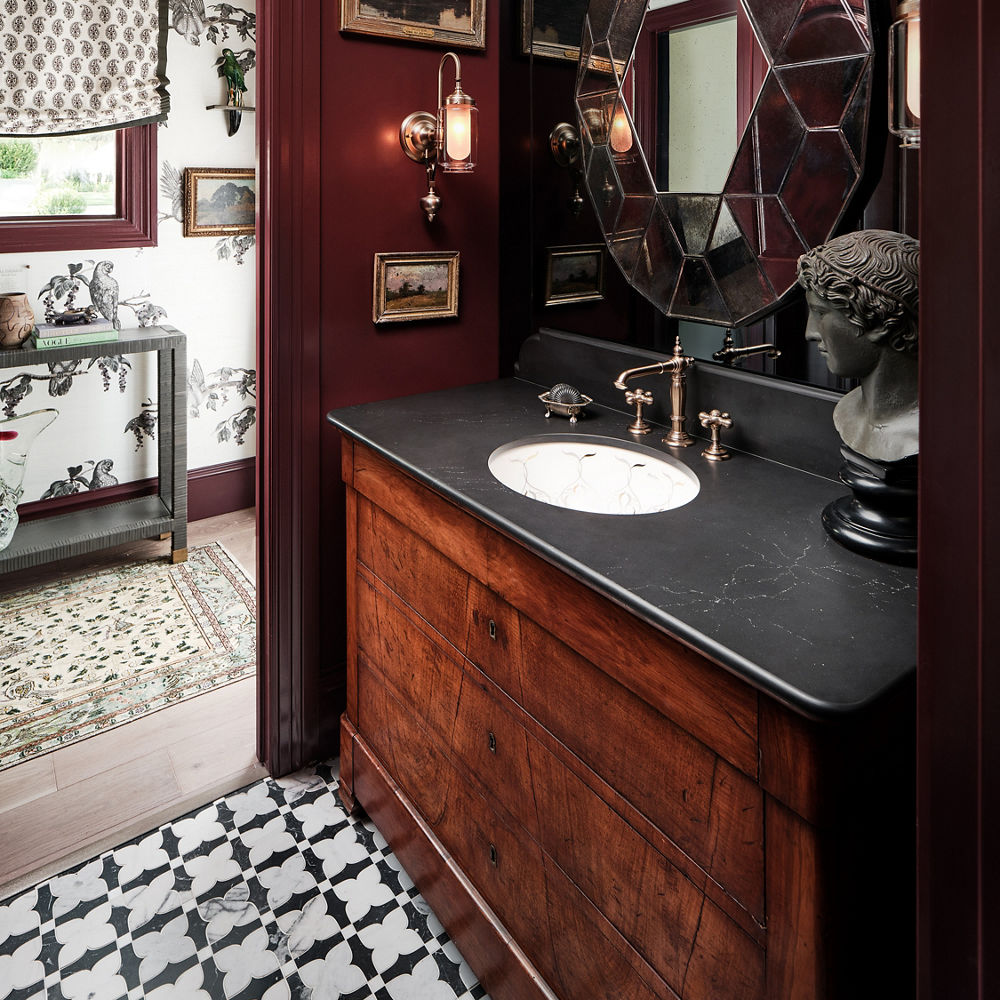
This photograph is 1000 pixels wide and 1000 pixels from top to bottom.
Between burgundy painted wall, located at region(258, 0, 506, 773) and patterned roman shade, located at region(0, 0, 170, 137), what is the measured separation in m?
1.57

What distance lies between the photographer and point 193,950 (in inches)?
61.6

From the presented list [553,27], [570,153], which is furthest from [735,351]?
[553,27]

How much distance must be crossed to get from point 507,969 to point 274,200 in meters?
1.61

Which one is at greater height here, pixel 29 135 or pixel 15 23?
pixel 15 23

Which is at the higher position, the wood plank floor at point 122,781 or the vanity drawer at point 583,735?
the vanity drawer at point 583,735

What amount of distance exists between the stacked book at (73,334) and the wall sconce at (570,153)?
6.49 ft

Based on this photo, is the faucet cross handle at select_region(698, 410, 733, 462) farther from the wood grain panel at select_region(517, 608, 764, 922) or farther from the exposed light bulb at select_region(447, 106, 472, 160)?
the exposed light bulb at select_region(447, 106, 472, 160)

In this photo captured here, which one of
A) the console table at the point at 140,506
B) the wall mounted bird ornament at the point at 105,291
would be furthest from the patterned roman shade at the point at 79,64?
the console table at the point at 140,506

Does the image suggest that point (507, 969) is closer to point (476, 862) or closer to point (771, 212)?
point (476, 862)

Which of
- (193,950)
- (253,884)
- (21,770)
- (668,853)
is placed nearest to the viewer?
(668,853)

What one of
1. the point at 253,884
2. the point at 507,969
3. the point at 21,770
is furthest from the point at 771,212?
the point at 21,770

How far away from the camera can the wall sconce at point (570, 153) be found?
1899 millimetres

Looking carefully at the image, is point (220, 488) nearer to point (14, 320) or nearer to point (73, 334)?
point (73, 334)

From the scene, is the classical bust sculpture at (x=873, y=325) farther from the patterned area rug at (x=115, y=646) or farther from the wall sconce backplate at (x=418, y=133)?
the patterned area rug at (x=115, y=646)
